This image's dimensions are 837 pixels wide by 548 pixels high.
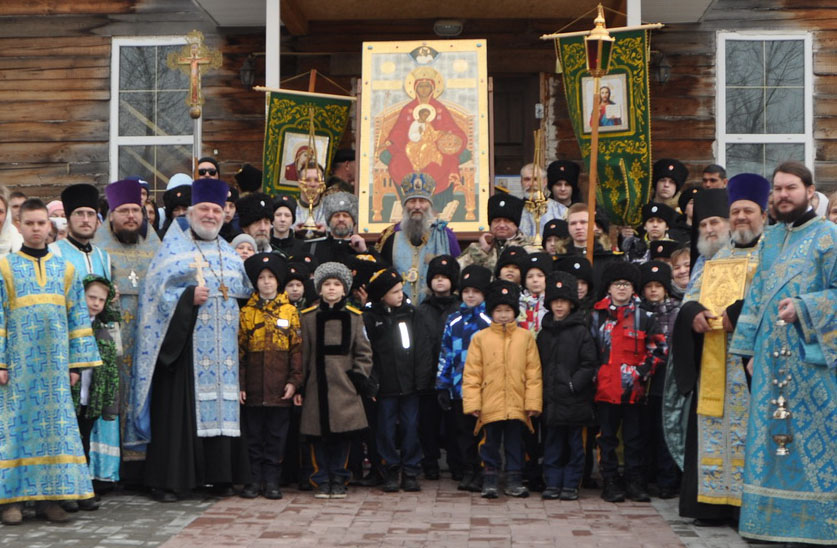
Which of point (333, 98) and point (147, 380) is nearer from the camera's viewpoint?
point (147, 380)

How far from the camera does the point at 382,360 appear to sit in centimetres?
938

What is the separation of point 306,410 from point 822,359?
3.63m

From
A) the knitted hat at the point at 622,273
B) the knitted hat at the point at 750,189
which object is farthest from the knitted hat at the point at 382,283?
the knitted hat at the point at 750,189

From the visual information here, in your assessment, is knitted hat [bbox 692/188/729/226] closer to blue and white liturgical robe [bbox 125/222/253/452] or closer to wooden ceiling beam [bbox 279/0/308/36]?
blue and white liturgical robe [bbox 125/222/253/452]

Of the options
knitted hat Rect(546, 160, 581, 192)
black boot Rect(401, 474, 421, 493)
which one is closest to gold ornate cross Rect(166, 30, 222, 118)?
knitted hat Rect(546, 160, 581, 192)

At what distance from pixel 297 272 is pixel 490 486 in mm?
2035

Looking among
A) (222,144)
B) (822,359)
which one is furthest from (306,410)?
(222,144)

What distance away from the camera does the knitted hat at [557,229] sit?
33.9 ft

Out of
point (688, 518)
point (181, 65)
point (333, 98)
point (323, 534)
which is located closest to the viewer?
point (323, 534)

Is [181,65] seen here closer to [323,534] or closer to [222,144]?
[222,144]

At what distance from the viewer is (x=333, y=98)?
1330 centimetres

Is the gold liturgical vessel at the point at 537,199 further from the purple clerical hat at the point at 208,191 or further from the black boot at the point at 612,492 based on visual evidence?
the purple clerical hat at the point at 208,191

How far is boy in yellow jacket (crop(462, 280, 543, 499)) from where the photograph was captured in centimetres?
899

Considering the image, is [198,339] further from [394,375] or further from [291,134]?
[291,134]
